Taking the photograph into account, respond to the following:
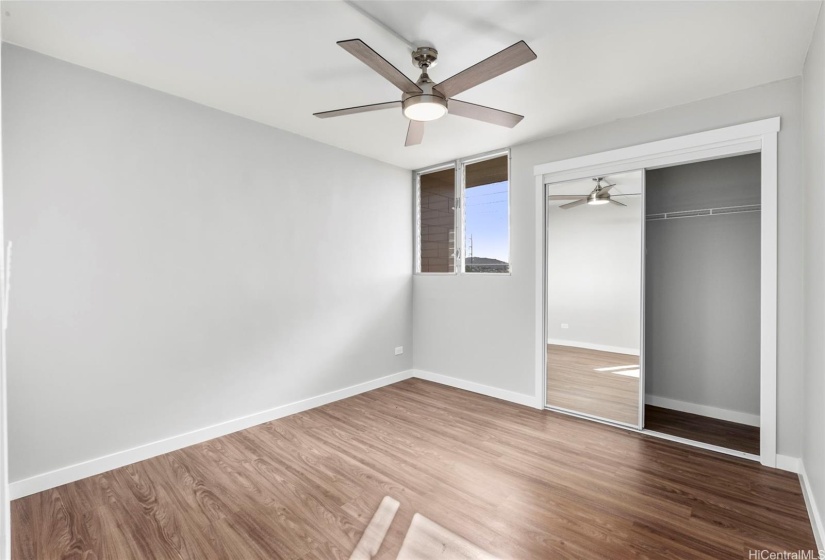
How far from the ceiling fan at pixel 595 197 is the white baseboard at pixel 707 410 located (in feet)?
6.64

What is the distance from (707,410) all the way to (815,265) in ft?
6.68

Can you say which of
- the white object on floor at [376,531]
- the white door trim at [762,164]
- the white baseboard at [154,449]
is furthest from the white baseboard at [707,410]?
the white baseboard at [154,449]

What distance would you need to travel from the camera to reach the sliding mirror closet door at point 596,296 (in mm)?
3592

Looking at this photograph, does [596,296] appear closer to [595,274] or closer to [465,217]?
[595,274]

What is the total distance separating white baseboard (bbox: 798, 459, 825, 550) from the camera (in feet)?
6.78

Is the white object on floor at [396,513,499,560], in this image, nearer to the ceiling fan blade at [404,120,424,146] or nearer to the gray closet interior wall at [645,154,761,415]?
the ceiling fan blade at [404,120,424,146]

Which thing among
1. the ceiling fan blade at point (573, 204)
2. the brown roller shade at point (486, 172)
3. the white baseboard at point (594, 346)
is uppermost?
the brown roller shade at point (486, 172)

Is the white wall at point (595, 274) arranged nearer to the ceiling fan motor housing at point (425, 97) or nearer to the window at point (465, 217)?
the window at point (465, 217)

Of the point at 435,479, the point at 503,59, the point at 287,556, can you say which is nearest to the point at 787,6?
the point at 503,59

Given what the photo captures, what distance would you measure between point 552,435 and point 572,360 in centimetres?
91

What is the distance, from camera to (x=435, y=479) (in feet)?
9.02

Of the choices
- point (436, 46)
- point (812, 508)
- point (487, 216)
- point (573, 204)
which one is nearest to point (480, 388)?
point (487, 216)

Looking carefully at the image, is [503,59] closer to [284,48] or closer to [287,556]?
[284,48]
